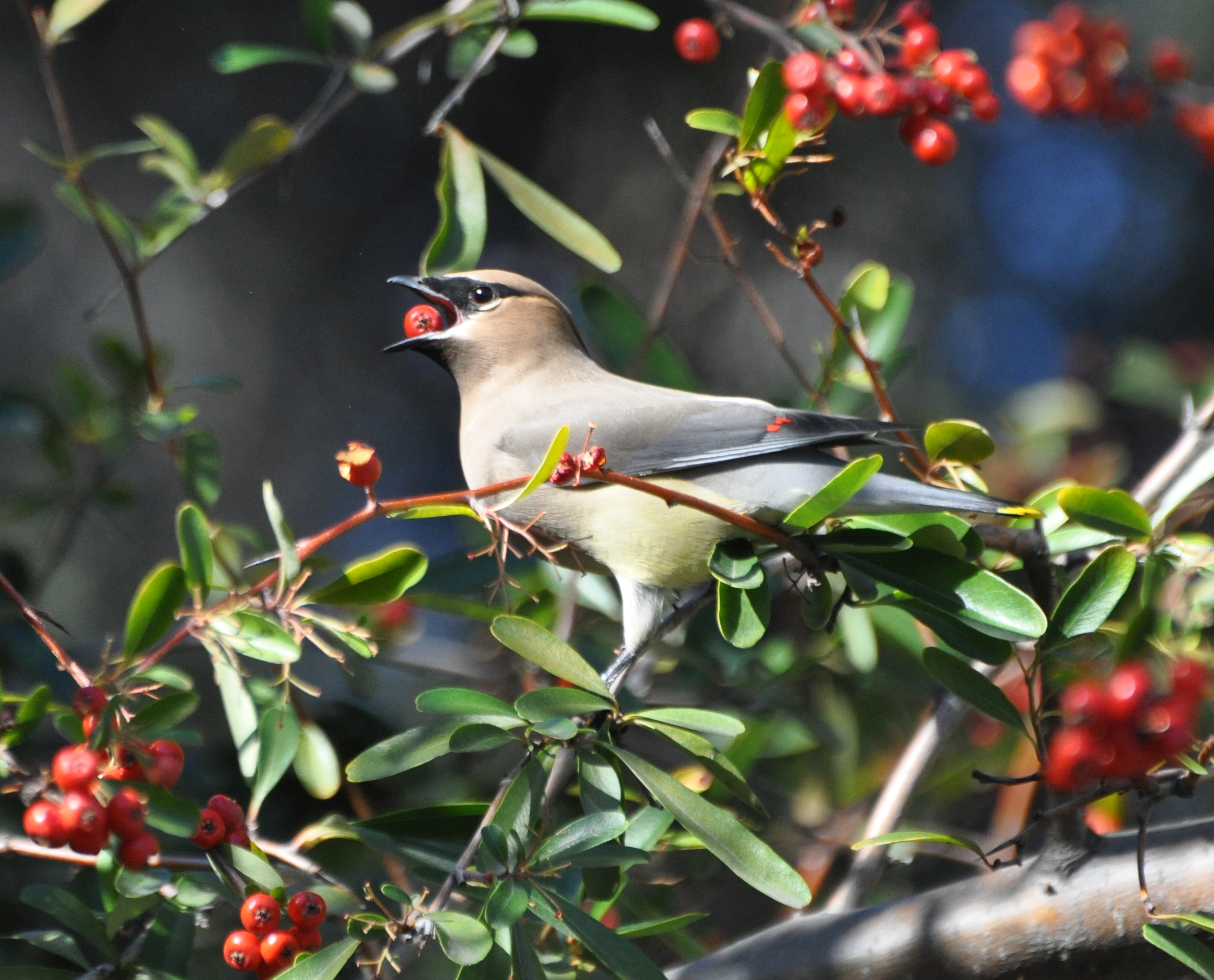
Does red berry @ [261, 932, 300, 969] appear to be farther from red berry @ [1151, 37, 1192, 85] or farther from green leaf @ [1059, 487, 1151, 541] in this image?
red berry @ [1151, 37, 1192, 85]

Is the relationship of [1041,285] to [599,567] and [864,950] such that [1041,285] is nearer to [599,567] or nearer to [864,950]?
[599,567]

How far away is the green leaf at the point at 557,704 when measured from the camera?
186cm

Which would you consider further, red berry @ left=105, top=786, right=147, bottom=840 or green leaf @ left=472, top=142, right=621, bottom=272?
green leaf @ left=472, top=142, right=621, bottom=272

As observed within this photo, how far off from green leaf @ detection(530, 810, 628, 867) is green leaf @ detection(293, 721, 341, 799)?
0.65 m

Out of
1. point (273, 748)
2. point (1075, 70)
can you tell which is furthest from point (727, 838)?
point (1075, 70)

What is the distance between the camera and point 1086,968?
6.40 feet

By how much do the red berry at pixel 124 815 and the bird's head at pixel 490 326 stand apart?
1.85 metres

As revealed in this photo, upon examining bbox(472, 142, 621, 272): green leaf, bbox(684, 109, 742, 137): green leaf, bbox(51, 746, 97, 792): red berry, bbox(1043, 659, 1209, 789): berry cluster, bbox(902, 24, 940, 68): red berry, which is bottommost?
bbox(51, 746, 97, 792): red berry

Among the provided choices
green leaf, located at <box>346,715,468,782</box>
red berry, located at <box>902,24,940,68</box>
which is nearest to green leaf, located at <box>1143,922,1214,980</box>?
green leaf, located at <box>346,715,468,782</box>

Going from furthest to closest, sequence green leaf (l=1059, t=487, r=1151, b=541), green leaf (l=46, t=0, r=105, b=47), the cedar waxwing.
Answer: the cedar waxwing, green leaf (l=46, t=0, r=105, b=47), green leaf (l=1059, t=487, r=1151, b=541)

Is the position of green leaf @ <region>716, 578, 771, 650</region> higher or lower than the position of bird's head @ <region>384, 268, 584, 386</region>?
higher

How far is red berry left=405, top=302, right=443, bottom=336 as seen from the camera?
3.33 metres

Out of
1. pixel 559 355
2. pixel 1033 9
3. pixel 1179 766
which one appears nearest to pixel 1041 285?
pixel 1033 9

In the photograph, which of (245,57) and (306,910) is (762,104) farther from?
(306,910)
